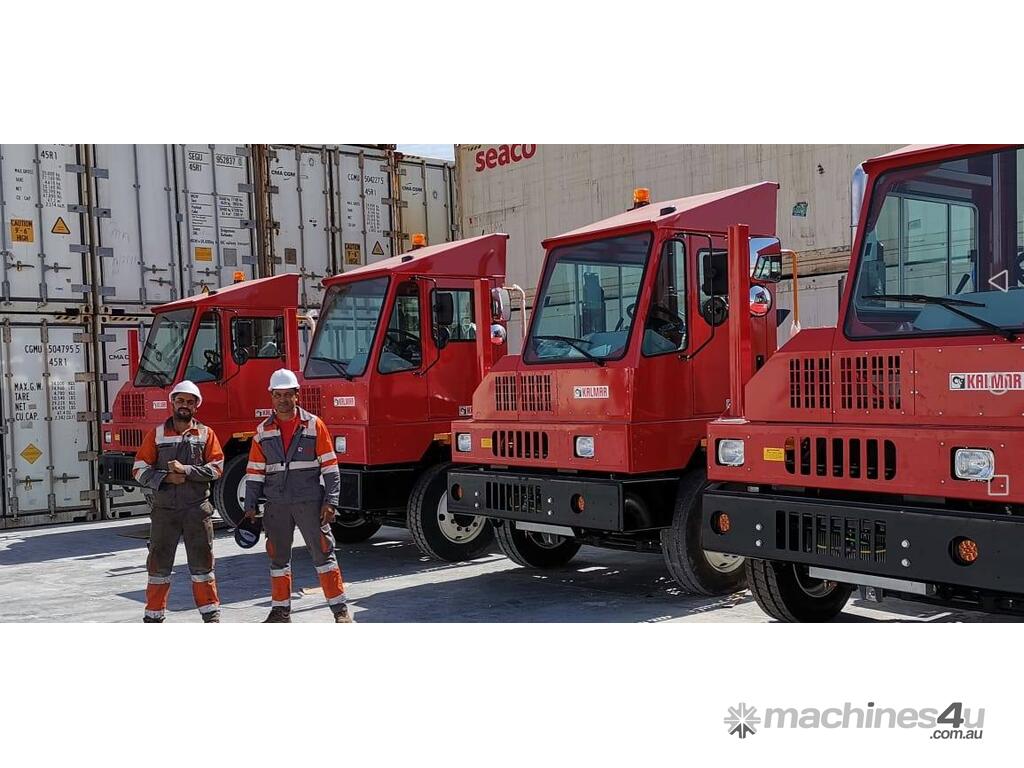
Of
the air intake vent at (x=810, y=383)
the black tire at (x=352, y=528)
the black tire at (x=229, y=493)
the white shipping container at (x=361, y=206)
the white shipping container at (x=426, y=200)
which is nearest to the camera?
the air intake vent at (x=810, y=383)

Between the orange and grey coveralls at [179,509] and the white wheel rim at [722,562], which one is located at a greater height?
the orange and grey coveralls at [179,509]

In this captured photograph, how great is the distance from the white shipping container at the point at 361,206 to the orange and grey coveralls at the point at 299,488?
795 cm

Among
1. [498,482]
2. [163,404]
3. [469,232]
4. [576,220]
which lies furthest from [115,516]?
[498,482]

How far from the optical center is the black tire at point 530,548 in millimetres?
8102

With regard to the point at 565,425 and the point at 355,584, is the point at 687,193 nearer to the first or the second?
the point at 565,425

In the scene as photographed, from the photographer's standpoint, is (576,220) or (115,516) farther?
(115,516)

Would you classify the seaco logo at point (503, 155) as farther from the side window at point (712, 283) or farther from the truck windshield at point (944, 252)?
the truck windshield at point (944, 252)

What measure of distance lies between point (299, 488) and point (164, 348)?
19.6 ft

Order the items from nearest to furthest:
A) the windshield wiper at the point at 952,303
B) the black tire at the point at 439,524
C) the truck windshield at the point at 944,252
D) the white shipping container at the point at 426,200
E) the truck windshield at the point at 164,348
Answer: the windshield wiper at the point at 952,303 < the truck windshield at the point at 944,252 < the black tire at the point at 439,524 < the truck windshield at the point at 164,348 < the white shipping container at the point at 426,200

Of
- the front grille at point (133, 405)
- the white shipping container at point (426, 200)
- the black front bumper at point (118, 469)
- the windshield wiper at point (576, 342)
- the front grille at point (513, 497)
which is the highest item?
the white shipping container at point (426, 200)

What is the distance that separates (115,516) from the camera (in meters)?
12.8

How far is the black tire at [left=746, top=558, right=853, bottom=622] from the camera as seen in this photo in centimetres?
593

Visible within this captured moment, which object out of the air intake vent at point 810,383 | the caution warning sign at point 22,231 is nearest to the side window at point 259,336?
the caution warning sign at point 22,231

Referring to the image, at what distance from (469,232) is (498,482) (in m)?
6.29
